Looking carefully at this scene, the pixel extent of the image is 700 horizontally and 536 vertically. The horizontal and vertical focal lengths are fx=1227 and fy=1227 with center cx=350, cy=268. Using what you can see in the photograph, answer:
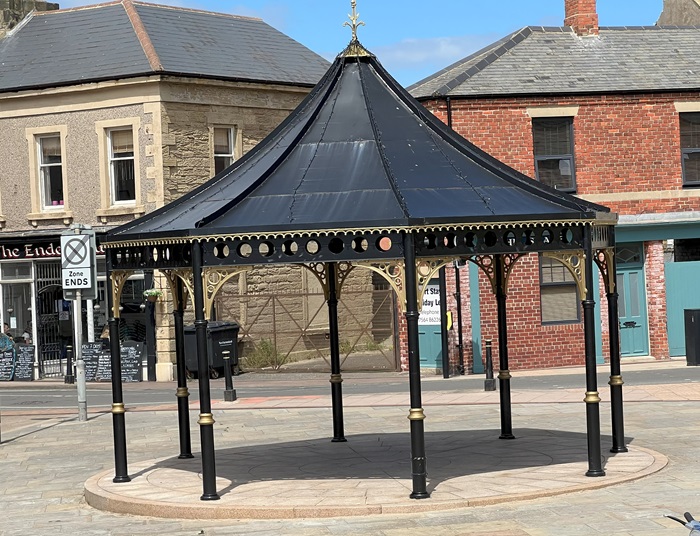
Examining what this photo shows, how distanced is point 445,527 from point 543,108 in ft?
62.9

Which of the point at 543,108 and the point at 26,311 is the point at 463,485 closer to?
the point at 543,108

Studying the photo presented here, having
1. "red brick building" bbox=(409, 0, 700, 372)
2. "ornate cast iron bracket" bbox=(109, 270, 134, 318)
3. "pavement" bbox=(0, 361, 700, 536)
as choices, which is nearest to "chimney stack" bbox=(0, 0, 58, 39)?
"red brick building" bbox=(409, 0, 700, 372)

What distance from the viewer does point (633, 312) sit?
29.4 metres

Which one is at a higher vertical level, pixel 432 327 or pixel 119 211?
pixel 119 211

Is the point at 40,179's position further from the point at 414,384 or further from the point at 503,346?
the point at 414,384

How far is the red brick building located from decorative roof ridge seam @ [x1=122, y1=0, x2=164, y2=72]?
670 cm

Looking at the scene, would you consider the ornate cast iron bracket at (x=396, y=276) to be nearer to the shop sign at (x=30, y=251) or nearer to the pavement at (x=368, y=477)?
the pavement at (x=368, y=477)

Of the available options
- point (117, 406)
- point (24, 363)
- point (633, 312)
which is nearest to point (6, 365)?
point (24, 363)

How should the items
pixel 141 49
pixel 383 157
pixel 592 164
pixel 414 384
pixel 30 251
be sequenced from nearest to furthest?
pixel 414 384
pixel 383 157
pixel 592 164
pixel 141 49
pixel 30 251

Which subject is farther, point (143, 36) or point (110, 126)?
point (143, 36)

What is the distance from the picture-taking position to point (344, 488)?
40.8ft

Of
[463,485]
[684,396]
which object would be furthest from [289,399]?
[463,485]

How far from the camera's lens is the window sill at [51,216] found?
32125 millimetres

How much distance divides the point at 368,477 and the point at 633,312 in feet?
57.7
